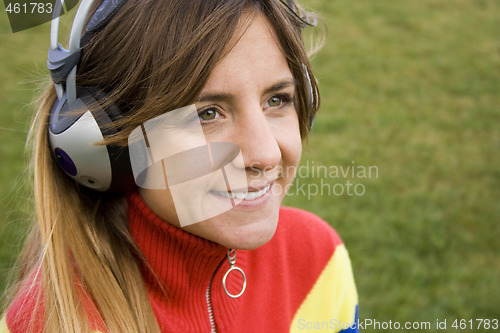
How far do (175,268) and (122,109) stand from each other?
0.39 m

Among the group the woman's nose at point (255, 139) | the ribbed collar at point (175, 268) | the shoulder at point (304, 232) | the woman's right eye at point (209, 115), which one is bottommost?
the shoulder at point (304, 232)

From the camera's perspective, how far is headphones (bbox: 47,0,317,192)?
3.92 feet

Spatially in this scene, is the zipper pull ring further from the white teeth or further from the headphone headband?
the headphone headband

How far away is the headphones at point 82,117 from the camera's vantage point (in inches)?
47.1

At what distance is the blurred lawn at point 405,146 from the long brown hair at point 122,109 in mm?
432

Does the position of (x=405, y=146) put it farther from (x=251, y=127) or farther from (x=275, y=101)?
(x=251, y=127)

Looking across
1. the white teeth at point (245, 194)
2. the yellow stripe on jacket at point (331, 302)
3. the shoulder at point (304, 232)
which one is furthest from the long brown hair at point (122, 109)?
the yellow stripe on jacket at point (331, 302)

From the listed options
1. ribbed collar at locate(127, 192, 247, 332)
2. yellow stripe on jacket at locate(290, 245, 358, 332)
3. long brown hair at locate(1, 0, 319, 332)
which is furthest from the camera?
yellow stripe on jacket at locate(290, 245, 358, 332)

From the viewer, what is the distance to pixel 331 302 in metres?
1.56

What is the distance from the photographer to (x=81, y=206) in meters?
1.38

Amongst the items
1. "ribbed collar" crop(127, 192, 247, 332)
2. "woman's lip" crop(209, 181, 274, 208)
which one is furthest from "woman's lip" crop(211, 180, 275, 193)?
"ribbed collar" crop(127, 192, 247, 332)

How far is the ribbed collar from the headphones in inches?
4.9

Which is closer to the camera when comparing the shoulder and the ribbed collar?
the ribbed collar

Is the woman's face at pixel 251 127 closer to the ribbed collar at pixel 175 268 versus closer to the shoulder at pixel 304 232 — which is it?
the ribbed collar at pixel 175 268
